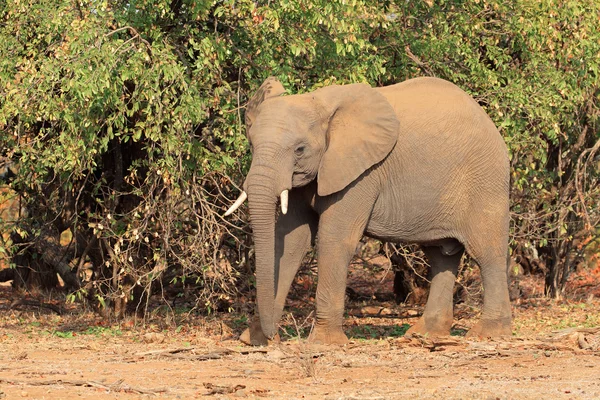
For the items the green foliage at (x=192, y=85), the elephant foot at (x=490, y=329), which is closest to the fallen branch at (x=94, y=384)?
the green foliage at (x=192, y=85)

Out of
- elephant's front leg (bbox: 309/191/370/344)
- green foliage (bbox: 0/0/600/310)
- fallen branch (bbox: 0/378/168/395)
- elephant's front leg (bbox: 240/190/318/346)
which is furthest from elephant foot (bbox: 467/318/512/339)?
fallen branch (bbox: 0/378/168/395)

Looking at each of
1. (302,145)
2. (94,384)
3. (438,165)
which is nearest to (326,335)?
(302,145)

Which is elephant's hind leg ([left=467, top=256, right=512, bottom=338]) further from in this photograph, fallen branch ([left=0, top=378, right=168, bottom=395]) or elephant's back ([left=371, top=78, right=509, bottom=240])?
fallen branch ([left=0, top=378, right=168, bottom=395])

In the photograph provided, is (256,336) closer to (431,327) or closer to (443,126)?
(431,327)

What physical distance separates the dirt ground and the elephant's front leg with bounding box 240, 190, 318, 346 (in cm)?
26

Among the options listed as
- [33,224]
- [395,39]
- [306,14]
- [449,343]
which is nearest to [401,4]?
[395,39]

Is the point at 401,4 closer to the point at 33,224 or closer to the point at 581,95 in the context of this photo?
the point at 581,95

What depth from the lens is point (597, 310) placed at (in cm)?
1514

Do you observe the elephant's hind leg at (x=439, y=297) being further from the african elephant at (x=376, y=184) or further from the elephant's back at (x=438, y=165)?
the elephant's back at (x=438, y=165)

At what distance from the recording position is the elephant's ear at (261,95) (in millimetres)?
11398

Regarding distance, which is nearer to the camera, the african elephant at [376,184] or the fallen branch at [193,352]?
the fallen branch at [193,352]

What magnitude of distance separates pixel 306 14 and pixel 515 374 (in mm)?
4285

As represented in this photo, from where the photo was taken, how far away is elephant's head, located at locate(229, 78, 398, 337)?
1056 centimetres

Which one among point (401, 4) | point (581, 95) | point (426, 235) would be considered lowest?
point (426, 235)
